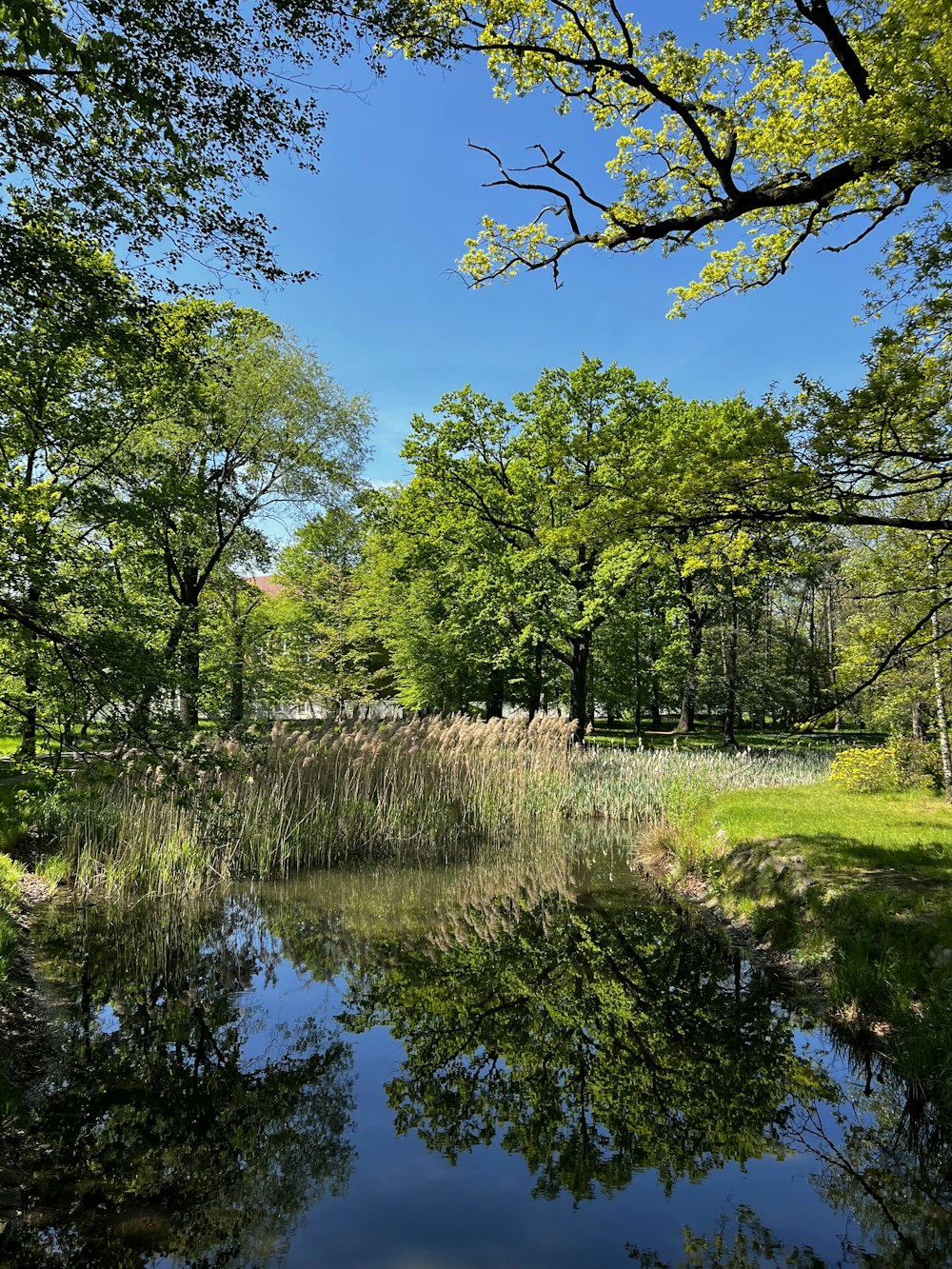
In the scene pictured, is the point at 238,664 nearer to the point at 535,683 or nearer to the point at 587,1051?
the point at 535,683

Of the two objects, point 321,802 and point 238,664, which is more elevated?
point 238,664

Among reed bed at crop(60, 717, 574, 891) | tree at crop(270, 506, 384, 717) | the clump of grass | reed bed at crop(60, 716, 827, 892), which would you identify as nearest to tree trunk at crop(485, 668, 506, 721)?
tree at crop(270, 506, 384, 717)

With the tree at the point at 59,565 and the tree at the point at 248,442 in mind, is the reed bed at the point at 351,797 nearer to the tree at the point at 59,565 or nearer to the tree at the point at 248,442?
the tree at the point at 59,565

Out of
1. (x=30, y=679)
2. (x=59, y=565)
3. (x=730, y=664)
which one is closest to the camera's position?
(x=30, y=679)

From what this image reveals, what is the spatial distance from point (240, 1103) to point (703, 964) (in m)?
3.95

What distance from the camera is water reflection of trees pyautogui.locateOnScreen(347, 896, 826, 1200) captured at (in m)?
3.75

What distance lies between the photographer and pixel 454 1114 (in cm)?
405

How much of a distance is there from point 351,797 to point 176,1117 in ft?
20.2

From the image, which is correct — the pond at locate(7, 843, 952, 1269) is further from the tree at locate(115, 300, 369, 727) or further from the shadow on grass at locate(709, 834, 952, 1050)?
the tree at locate(115, 300, 369, 727)

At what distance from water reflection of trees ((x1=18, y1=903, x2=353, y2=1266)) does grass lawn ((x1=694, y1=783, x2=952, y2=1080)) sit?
3.54m

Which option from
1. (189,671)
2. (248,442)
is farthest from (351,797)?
(248,442)

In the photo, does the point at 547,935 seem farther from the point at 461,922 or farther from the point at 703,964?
the point at 703,964

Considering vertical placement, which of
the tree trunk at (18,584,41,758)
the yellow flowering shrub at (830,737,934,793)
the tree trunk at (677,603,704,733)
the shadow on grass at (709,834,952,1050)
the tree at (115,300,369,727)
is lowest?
the shadow on grass at (709,834,952,1050)

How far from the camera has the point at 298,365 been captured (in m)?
18.0
